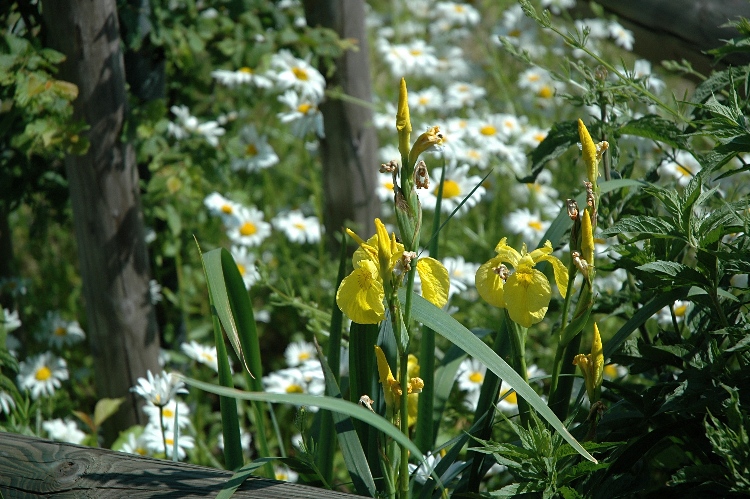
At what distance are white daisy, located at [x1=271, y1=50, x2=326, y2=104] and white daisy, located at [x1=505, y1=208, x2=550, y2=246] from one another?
2.63 feet

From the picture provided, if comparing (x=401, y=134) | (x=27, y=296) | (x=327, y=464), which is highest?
(x=401, y=134)

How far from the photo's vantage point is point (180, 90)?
2.27 metres

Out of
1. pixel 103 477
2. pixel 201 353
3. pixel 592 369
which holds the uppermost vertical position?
pixel 592 369

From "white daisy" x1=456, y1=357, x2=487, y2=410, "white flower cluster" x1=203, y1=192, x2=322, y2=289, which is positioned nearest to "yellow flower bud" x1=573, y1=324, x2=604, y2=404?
"white daisy" x1=456, y1=357, x2=487, y2=410

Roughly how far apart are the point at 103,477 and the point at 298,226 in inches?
60.3

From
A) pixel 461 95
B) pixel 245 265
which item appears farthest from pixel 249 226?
pixel 461 95

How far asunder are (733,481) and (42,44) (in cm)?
174

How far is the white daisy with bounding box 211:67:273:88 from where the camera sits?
2226 millimetres

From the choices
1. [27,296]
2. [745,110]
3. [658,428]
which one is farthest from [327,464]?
[27,296]

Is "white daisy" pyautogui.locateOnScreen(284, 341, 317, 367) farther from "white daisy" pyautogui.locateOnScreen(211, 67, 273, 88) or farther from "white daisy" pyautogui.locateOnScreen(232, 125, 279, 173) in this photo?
"white daisy" pyautogui.locateOnScreen(211, 67, 273, 88)

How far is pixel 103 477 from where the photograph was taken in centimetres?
100

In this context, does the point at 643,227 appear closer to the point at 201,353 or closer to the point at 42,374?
the point at 201,353

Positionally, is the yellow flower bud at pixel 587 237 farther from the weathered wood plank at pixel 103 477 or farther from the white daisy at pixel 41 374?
the white daisy at pixel 41 374

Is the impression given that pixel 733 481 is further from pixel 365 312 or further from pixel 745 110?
pixel 745 110
